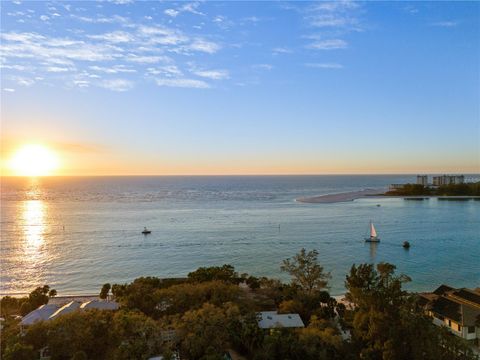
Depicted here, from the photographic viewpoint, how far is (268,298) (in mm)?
26062

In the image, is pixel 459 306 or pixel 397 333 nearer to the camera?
pixel 397 333

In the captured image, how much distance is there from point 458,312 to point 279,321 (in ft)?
35.3

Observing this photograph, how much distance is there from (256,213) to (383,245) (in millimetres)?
33109

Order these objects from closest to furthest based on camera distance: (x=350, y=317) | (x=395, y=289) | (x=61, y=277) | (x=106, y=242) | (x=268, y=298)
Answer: (x=395, y=289) < (x=350, y=317) < (x=268, y=298) < (x=61, y=277) < (x=106, y=242)

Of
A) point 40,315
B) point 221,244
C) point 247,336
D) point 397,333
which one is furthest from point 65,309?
point 221,244

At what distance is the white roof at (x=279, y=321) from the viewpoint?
1983 centimetres

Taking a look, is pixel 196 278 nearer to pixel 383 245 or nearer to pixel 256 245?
pixel 256 245

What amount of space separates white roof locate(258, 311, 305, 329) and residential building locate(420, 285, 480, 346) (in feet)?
24.4

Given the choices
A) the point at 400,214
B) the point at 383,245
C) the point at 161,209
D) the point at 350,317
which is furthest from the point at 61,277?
the point at 400,214

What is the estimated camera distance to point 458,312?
21.8 m

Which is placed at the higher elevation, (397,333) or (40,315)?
(397,333)

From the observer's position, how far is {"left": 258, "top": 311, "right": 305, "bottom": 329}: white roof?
19.8m

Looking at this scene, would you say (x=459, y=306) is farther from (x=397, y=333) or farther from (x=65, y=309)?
(x=65, y=309)

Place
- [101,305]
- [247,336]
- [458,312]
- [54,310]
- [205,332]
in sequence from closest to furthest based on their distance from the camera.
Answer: [205,332] → [247,336] → [54,310] → [458,312] → [101,305]
